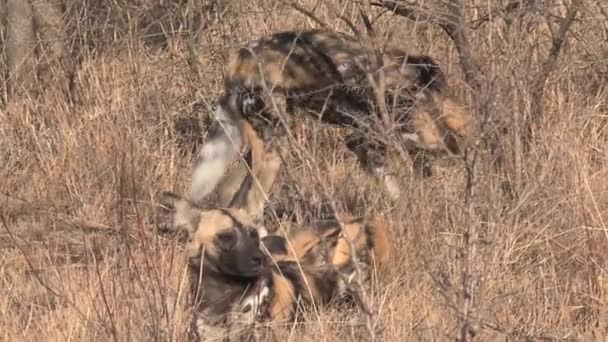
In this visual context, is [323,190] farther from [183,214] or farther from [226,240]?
[183,214]

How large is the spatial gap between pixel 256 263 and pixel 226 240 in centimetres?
27

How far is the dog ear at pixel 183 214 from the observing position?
5.12 m

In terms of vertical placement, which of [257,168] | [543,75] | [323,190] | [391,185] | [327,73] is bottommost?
[257,168]

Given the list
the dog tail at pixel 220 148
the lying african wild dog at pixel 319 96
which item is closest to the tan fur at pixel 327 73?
the lying african wild dog at pixel 319 96

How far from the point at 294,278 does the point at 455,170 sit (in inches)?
50.6

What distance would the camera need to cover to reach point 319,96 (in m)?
6.29

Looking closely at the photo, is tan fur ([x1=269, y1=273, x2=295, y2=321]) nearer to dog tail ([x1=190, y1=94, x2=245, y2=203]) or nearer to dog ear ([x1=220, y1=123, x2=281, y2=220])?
dog ear ([x1=220, y1=123, x2=281, y2=220])

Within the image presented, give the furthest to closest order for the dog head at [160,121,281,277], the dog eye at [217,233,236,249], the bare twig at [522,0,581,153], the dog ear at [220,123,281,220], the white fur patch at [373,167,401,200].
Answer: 1. the dog ear at [220,123,281,220]
2. the bare twig at [522,0,581,153]
3. the white fur patch at [373,167,401,200]
4. the dog eye at [217,233,236,249]
5. the dog head at [160,121,281,277]

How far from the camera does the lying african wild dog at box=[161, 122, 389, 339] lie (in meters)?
4.56

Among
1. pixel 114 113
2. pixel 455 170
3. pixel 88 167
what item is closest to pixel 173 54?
pixel 114 113

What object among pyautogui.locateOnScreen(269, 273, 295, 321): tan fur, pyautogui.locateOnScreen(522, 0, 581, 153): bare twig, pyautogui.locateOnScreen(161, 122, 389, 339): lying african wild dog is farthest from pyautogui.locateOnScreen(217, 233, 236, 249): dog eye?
pyautogui.locateOnScreen(522, 0, 581, 153): bare twig

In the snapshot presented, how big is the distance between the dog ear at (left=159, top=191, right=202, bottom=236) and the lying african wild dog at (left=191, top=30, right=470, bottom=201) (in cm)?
92

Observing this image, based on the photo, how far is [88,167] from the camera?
6.48 metres

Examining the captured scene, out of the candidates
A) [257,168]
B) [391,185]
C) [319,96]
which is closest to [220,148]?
[257,168]
